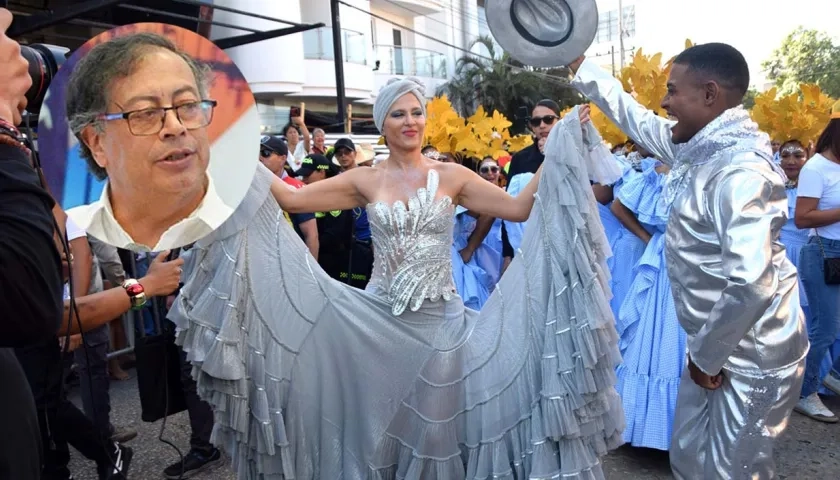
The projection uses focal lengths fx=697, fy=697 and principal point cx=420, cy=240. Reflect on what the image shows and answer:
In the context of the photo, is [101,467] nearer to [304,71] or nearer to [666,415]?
[666,415]

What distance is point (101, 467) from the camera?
11.7 ft

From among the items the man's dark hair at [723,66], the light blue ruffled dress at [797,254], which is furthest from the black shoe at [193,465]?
the light blue ruffled dress at [797,254]

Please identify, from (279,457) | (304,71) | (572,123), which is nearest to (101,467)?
A: (279,457)

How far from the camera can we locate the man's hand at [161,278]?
217 centimetres

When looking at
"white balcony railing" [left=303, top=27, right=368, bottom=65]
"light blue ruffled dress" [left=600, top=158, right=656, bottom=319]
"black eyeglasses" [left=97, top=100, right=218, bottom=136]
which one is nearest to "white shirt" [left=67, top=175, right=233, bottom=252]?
"black eyeglasses" [left=97, top=100, right=218, bottom=136]

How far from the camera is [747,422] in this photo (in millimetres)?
2242

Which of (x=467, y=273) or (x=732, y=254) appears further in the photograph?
(x=467, y=273)

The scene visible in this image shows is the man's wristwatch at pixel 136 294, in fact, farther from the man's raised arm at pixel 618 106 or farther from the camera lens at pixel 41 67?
the man's raised arm at pixel 618 106

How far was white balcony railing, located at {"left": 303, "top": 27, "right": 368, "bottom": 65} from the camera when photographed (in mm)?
22938

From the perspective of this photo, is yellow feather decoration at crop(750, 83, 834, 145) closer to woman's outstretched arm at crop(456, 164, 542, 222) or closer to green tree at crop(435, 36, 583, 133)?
woman's outstretched arm at crop(456, 164, 542, 222)

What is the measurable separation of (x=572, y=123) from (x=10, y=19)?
83.9 inches

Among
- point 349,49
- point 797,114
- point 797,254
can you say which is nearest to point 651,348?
point 797,254

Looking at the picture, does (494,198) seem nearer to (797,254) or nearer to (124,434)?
(124,434)

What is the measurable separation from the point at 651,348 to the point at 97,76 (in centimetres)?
332
